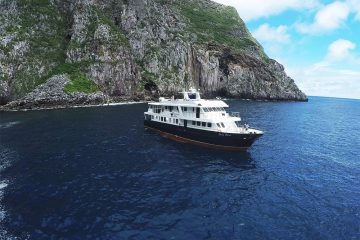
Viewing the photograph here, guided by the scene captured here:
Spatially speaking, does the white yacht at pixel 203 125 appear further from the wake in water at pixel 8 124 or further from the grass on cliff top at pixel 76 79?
the grass on cliff top at pixel 76 79

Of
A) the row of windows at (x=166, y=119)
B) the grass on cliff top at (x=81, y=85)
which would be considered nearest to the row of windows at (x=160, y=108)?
the row of windows at (x=166, y=119)

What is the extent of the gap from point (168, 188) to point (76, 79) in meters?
97.4

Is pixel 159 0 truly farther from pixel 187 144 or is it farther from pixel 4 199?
pixel 4 199

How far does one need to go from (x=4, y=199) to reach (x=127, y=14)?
140459mm

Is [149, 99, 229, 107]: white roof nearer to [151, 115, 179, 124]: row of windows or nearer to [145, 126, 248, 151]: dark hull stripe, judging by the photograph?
[151, 115, 179, 124]: row of windows

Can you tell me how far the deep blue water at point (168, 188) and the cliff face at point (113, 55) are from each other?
2291 inches

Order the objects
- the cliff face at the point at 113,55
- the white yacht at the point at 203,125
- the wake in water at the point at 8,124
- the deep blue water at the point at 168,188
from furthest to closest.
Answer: the cliff face at the point at 113,55
the wake in water at the point at 8,124
the white yacht at the point at 203,125
the deep blue water at the point at 168,188

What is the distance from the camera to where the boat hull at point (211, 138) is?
2201 inches

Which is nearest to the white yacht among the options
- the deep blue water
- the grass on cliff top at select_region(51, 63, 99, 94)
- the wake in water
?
the deep blue water

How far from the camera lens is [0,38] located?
12388cm

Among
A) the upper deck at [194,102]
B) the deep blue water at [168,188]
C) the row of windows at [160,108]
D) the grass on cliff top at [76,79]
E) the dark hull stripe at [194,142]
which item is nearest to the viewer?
the deep blue water at [168,188]

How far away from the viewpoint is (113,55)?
452 feet

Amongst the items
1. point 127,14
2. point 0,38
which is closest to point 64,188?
point 0,38

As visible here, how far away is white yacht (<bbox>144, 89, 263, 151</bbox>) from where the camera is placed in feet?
185
